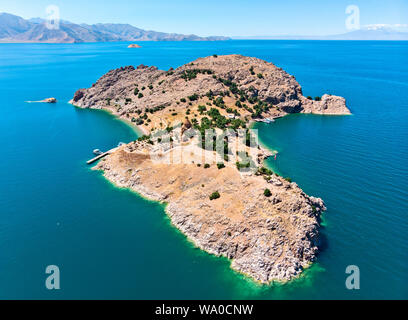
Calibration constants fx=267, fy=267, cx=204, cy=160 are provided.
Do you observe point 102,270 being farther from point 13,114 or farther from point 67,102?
point 67,102

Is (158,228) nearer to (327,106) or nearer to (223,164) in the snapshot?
(223,164)

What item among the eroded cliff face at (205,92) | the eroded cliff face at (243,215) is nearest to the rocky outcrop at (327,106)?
the eroded cliff face at (205,92)


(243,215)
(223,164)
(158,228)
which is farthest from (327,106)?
(158,228)

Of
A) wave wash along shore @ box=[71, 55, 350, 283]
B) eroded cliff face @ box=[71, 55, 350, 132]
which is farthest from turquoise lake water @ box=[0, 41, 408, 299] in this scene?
eroded cliff face @ box=[71, 55, 350, 132]

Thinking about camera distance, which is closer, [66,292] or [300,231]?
[66,292]

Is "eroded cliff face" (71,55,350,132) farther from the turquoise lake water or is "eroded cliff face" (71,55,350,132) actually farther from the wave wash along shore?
the turquoise lake water
